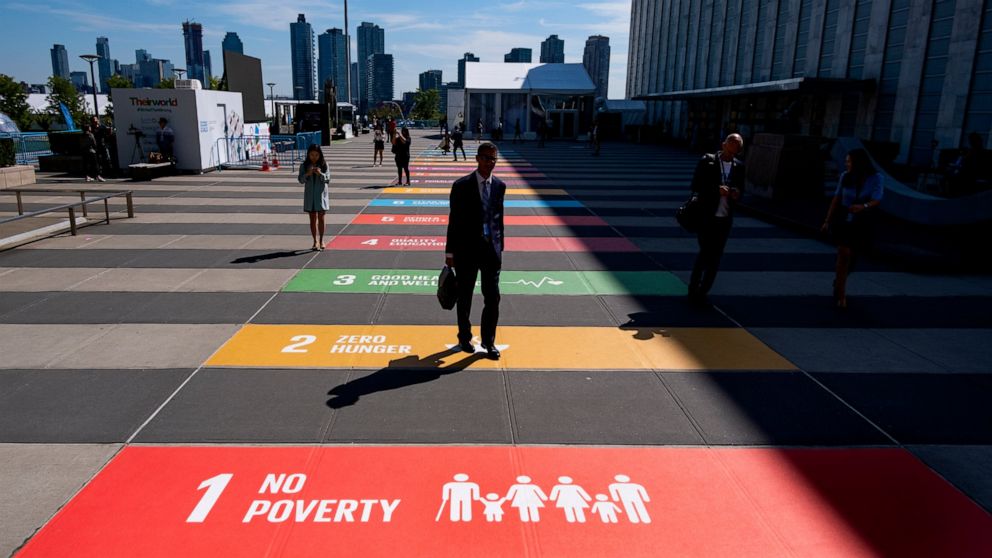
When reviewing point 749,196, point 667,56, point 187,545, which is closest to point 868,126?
point 749,196

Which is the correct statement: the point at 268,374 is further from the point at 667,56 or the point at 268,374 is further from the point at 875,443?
the point at 667,56

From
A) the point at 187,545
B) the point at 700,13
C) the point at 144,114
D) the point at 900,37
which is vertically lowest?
the point at 187,545

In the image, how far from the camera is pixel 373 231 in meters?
13.6

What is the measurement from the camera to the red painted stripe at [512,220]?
14.7m

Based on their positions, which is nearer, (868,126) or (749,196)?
(749,196)

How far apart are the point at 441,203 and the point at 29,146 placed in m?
25.7

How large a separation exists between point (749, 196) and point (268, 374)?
16338 millimetres

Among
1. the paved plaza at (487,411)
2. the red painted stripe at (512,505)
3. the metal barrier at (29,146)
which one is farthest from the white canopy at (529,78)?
the red painted stripe at (512,505)

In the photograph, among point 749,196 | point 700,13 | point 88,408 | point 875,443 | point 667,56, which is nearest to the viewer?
point 875,443

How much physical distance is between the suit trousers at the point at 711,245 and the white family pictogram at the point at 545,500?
4.62 m

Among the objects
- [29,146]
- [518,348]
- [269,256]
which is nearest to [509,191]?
[269,256]

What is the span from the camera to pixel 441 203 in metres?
17.7

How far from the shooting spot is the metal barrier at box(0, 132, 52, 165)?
27703mm

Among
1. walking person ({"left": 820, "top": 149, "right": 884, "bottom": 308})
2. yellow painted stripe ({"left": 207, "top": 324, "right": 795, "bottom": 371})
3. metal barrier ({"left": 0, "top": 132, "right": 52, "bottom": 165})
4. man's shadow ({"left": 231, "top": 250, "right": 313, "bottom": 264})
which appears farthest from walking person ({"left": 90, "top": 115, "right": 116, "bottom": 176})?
walking person ({"left": 820, "top": 149, "right": 884, "bottom": 308})
